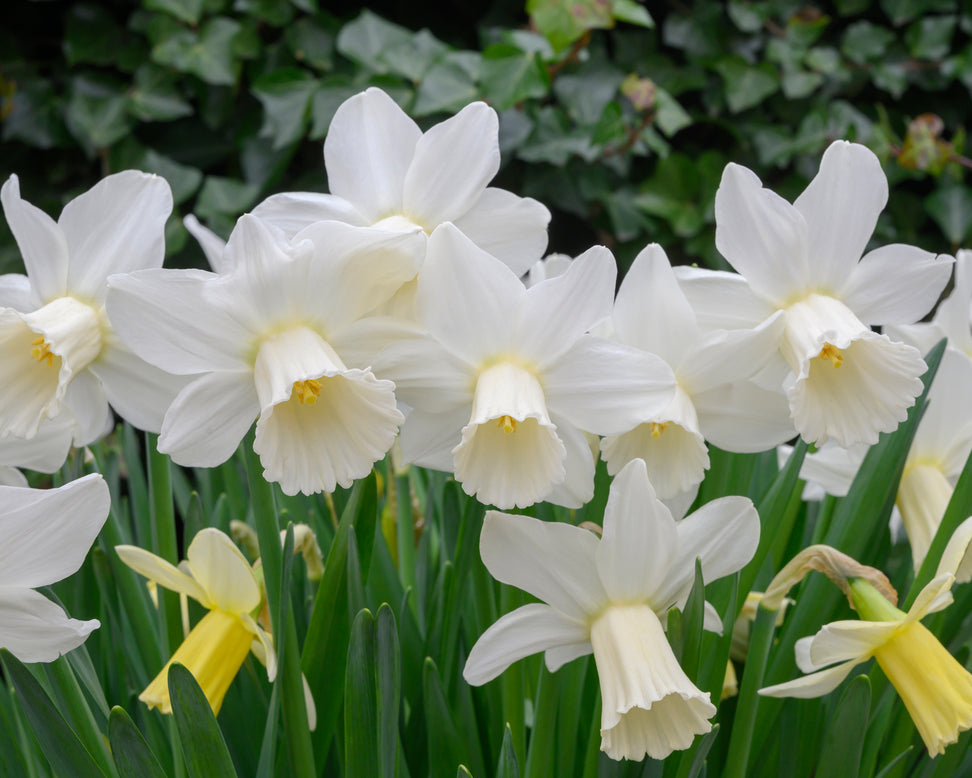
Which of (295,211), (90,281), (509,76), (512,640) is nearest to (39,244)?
(90,281)

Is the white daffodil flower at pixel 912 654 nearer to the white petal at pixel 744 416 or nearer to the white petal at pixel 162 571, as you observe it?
the white petal at pixel 744 416

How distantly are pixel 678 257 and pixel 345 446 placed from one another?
213 cm

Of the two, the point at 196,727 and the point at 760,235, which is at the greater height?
the point at 760,235

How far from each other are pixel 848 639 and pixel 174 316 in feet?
1.40

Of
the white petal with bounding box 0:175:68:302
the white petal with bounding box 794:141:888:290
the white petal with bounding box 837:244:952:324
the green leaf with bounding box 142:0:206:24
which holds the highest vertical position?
the white petal with bounding box 794:141:888:290

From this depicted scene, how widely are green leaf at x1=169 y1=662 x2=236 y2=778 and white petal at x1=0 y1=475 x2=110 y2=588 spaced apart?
0.28 ft

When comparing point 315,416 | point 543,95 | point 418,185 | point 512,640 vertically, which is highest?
point 418,185

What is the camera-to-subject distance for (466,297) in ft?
1.74

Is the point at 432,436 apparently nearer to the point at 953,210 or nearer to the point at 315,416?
the point at 315,416

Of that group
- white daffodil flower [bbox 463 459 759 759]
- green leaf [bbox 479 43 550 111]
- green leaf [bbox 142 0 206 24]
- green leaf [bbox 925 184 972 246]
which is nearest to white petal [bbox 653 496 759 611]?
white daffodil flower [bbox 463 459 759 759]

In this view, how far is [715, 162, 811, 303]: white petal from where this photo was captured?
56cm

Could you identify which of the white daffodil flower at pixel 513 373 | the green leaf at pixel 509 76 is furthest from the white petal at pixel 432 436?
the green leaf at pixel 509 76

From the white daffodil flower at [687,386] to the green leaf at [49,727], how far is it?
346 mm

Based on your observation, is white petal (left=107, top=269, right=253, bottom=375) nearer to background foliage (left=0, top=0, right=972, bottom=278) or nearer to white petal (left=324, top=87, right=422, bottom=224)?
white petal (left=324, top=87, right=422, bottom=224)
